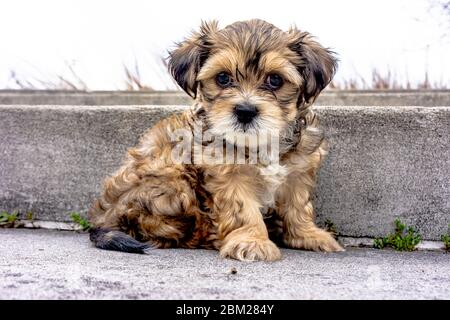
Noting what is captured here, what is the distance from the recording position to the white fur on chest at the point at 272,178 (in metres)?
3.67

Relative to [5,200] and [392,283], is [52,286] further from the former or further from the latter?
[5,200]

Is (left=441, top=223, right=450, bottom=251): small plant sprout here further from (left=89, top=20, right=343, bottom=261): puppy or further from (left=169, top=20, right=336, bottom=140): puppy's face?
(left=169, top=20, right=336, bottom=140): puppy's face

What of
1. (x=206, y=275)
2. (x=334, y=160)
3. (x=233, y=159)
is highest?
(x=233, y=159)

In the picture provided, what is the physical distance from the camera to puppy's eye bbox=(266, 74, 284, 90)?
346 centimetres

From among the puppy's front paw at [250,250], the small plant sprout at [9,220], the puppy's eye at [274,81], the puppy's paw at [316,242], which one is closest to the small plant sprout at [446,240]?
the puppy's paw at [316,242]

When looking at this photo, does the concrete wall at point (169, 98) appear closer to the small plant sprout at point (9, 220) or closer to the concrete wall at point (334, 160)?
the concrete wall at point (334, 160)

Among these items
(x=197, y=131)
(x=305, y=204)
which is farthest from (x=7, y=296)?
(x=305, y=204)

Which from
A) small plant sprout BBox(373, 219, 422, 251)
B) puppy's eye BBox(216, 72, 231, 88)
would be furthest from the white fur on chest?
small plant sprout BBox(373, 219, 422, 251)

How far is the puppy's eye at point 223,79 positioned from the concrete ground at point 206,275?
3.33ft

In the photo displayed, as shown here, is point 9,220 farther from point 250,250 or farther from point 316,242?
point 316,242

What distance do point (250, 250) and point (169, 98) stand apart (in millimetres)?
2750

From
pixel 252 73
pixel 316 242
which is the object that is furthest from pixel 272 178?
pixel 252 73

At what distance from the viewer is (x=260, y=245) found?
11.1ft

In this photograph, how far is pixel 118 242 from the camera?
349 cm
